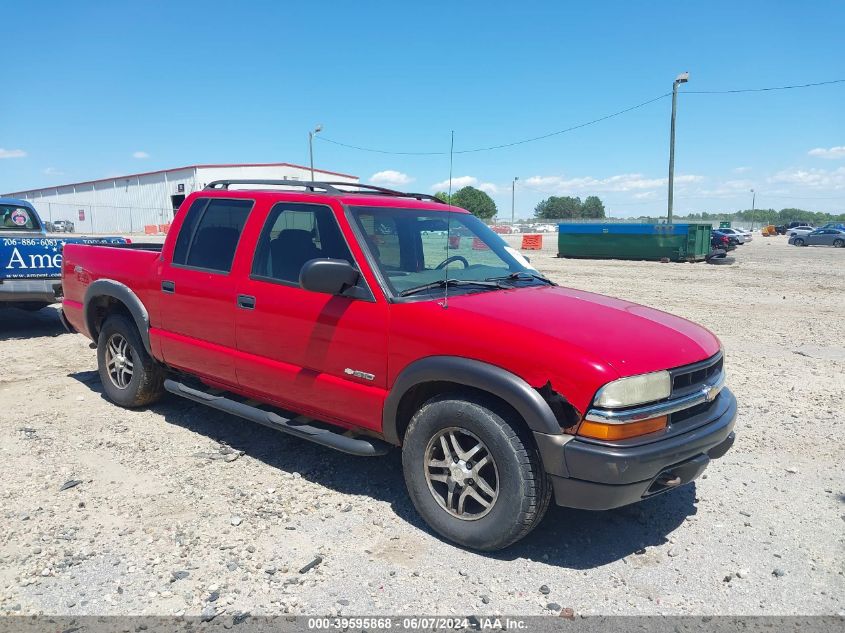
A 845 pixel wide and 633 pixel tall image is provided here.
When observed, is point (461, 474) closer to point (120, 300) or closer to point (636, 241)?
point (120, 300)

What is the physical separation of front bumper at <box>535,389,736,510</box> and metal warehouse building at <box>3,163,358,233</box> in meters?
54.9

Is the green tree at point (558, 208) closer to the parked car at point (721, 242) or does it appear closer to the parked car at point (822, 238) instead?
the parked car at point (822, 238)

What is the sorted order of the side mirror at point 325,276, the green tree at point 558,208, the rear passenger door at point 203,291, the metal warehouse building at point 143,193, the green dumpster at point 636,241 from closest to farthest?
the side mirror at point 325,276 → the rear passenger door at point 203,291 → the green dumpster at point 636,241 → the metal warehouse building at point 143,193 → the green tree at point 558,208

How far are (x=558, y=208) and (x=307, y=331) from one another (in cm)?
11313

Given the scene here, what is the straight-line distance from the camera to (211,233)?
185 inches

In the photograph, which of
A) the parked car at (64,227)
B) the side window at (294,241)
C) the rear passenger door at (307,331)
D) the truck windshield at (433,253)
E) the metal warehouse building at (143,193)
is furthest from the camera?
the metal warehouse building at (143,193)

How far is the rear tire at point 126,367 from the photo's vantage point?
531 centimetres

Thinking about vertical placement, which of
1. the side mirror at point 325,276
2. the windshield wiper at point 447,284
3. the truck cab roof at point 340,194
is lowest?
the windshield wiper at point 447,284

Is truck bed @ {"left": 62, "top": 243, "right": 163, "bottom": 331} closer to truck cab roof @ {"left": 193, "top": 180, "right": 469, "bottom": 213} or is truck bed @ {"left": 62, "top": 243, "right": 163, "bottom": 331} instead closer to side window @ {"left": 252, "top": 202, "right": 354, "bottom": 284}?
truck cab roof @ {"left": 193, "top": 180, "right": 469, "bottom": 213}

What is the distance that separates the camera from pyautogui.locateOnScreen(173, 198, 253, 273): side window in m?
4.49

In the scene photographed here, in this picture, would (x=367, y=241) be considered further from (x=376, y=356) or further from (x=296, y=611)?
(x=296, y=611)

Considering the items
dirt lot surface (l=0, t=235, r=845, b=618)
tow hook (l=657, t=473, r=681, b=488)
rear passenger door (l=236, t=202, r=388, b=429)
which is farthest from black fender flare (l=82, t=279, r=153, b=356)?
tow hook (l=657, t=473, r=681, b=488)

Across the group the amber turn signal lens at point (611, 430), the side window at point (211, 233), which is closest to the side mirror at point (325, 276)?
the side window at point (211, 233)

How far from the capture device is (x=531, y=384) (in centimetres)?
303
